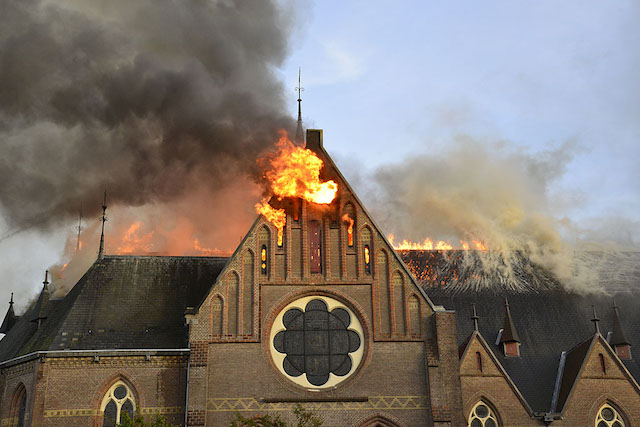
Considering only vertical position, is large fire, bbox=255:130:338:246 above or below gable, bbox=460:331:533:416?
above

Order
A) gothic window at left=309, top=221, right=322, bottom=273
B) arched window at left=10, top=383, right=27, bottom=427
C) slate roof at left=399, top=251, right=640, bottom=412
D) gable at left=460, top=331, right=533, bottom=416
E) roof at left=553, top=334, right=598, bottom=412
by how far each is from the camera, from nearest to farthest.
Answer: arched window at left=10, top=383, right=27, bottom=427, gothic window at left=309, top=221, right=322, bottom=273, gable at left=460, top=331, right=533, bottom=416, roof at left=553, top=334, right=598, bottom=412, slate roof at left=399, top=251, right=640, bottom=412

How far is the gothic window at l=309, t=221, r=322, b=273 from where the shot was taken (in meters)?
38.8

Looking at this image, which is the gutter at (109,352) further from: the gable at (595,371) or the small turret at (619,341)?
the small turret at (619,341)

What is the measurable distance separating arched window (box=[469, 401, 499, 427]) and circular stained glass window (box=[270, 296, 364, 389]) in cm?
792

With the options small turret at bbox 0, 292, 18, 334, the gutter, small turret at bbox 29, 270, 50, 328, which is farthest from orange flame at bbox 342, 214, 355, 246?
small turret at bbox 0, 292, 18, 334

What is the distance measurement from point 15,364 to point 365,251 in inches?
744

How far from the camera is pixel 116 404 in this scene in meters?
37.3

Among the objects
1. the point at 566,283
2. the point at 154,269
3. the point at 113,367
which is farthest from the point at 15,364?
the point at 566,283

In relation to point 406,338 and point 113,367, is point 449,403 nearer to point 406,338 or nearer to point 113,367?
point 406,338

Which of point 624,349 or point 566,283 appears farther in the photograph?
point 566,283

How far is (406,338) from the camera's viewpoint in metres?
37.5

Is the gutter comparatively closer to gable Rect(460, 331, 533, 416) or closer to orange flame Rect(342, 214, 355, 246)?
orange flame Rect(342, 214, 355, 246)

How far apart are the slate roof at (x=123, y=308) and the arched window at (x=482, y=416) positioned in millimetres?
15628

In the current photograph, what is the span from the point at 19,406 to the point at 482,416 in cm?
2394
